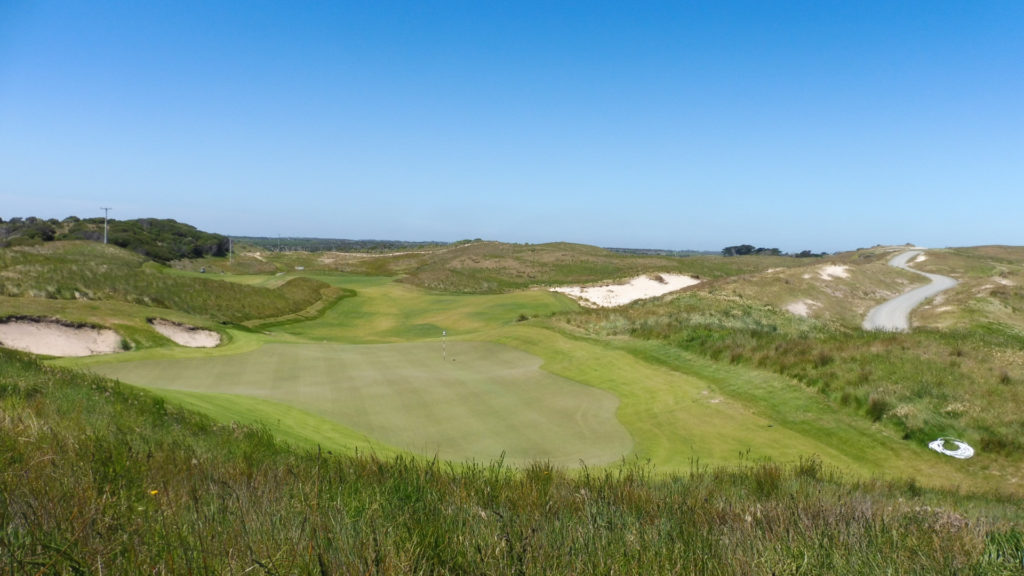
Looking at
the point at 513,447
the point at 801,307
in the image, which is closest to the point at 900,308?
the point at 801,307

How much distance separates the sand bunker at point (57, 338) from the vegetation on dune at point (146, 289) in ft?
19.3

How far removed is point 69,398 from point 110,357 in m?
10.4

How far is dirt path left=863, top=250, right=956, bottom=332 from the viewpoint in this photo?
1266 inches

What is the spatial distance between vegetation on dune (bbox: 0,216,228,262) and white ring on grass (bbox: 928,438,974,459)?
8005 centimetres

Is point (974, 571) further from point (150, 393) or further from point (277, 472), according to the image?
point (150, 393)

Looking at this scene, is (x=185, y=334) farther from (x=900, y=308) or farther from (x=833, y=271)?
(x=833, y=271)

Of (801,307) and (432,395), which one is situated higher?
(801,307)

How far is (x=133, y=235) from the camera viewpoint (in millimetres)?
85500

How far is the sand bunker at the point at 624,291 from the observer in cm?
4288

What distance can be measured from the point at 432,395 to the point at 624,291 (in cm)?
3617

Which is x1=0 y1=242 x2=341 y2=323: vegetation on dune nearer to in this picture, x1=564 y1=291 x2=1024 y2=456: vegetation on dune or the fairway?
the fairway

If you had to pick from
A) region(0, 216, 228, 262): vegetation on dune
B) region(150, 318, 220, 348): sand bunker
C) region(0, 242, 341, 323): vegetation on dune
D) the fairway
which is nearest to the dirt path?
the fairway

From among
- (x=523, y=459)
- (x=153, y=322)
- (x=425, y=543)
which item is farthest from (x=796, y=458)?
→ (x=153, y=322)

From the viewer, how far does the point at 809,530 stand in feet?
11.3
